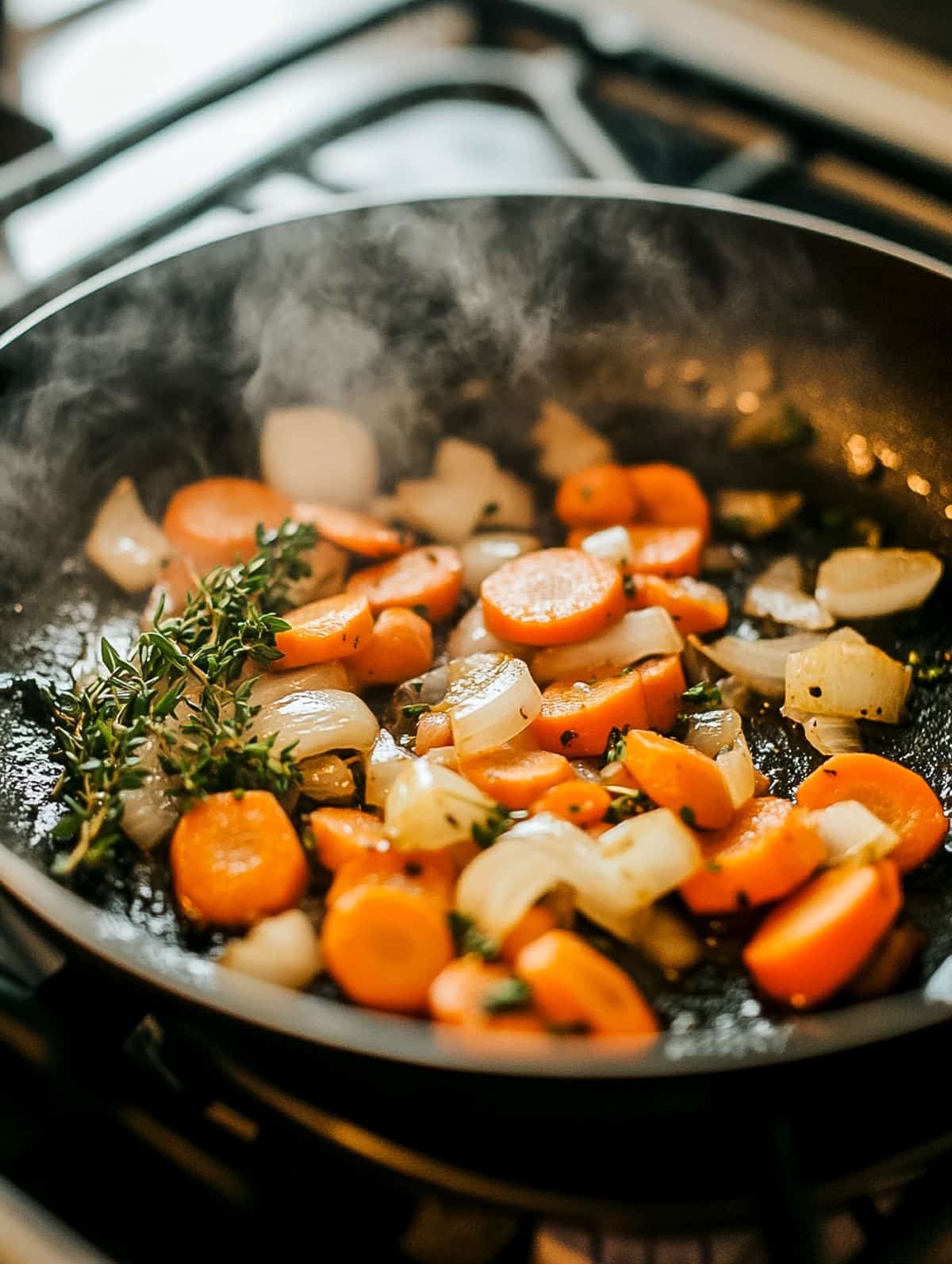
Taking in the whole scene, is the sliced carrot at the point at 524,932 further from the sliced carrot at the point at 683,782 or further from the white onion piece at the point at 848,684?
the white onion piece at the point at 848,684

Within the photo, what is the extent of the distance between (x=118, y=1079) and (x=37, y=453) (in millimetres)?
1010

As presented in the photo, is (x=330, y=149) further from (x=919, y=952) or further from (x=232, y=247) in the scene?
(x=919, y=952)

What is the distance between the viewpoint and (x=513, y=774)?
142cm

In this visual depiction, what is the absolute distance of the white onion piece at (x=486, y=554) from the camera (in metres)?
1.85

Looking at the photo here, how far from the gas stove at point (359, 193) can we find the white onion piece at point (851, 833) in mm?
297

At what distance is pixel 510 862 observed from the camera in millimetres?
1242

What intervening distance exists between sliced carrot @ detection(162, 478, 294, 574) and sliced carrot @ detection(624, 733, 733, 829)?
0.77 meters

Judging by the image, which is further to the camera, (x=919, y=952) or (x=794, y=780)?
(x=794, y=780)

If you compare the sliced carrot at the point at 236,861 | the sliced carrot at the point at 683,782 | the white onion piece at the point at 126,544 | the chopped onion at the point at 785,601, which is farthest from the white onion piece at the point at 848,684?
the white onion piece at the point at 126,544

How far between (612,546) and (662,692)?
33cm

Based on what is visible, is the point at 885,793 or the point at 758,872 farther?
the point at 885,793

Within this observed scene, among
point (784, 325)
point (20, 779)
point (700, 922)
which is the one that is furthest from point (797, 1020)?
point (784, 325)

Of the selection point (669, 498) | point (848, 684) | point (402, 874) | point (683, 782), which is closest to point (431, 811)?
point (402, 874)

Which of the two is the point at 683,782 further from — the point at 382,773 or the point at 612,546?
the point at 612,546
